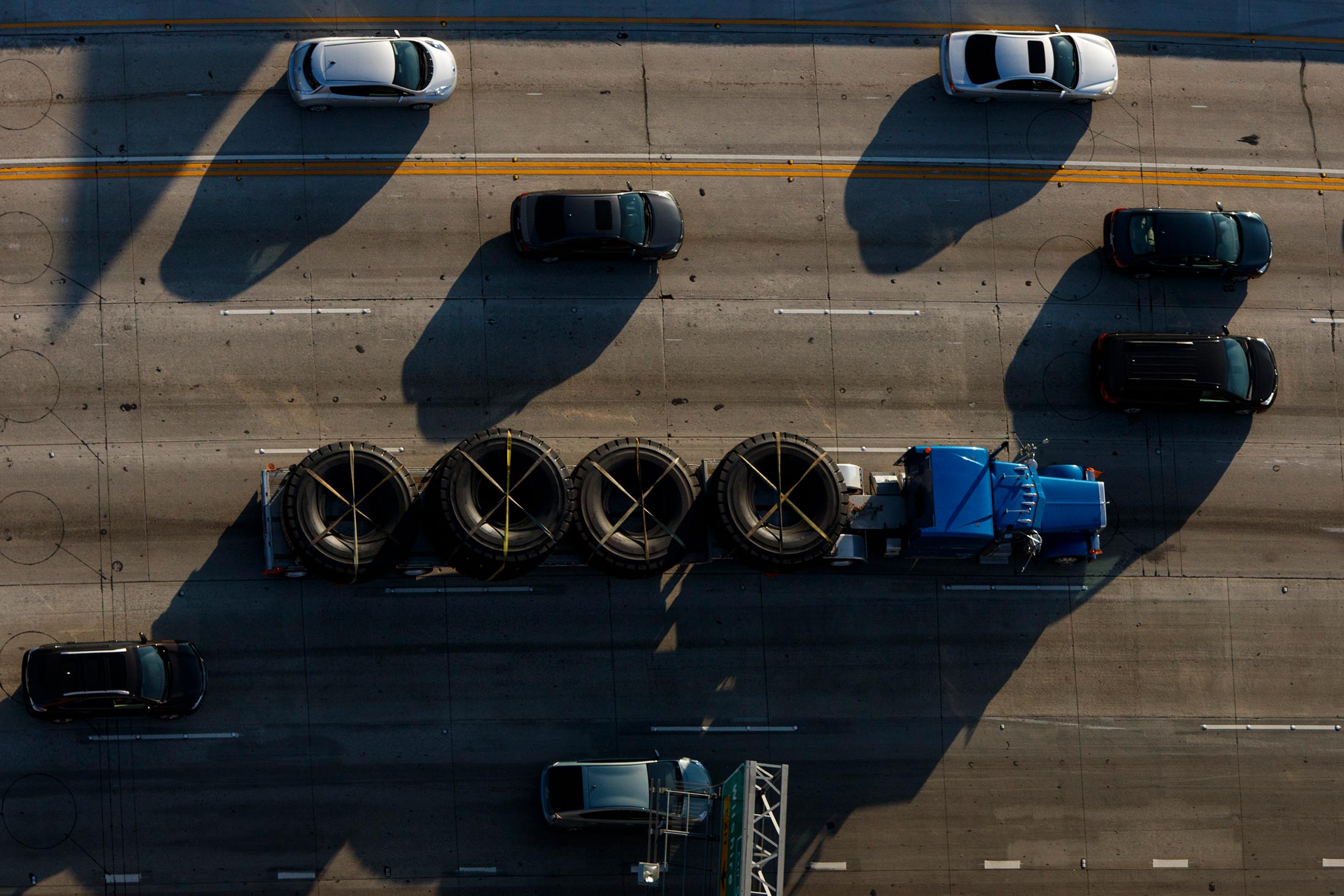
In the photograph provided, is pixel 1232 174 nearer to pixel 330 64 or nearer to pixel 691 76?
pixel 691 76

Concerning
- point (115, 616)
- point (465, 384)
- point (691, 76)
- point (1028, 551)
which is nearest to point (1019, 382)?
point (1028, 551)

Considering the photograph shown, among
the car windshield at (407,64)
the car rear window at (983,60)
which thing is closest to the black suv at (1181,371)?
the car rear window at (983,60)

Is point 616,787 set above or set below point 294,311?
below

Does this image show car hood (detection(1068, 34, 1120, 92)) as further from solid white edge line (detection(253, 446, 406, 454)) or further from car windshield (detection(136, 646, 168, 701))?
car windshield (detection(136, 646, 168, 701))

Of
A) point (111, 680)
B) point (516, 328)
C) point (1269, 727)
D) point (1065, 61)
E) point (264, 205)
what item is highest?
point (1065, 61)

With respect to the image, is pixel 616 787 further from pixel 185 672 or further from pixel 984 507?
pixel 984 507

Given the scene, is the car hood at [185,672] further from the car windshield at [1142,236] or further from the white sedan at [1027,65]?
the car windshield at [1142,236]

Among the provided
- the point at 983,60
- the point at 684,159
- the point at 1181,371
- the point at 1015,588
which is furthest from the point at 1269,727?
the point at 684,159
